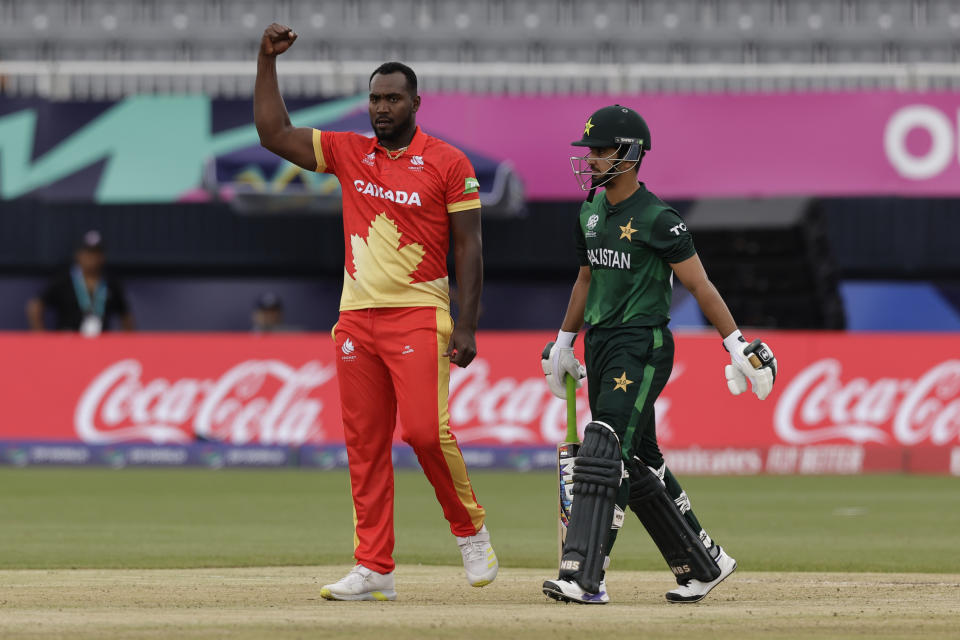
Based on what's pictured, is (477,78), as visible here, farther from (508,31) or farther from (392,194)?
(392,194)

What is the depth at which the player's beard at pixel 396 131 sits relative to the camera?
728 cm

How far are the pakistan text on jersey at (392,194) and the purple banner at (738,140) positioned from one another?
16.1 meters

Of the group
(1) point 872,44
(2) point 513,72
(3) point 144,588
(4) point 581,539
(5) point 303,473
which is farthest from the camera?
(1) point 872,44

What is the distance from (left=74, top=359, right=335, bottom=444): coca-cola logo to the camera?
18719mm

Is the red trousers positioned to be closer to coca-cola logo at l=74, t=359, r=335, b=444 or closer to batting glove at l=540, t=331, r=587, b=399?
batting glove at l=540, t=331, r=587, b=399

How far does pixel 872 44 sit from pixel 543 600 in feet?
70.1

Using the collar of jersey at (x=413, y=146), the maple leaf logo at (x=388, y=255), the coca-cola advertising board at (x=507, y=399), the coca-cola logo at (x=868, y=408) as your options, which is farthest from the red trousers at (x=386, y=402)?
the coca-cola logo at (x=868, y=408)

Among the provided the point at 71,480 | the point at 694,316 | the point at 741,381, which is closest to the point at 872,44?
the point at 694,316

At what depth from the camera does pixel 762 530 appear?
1209 centimetres

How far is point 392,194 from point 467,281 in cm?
51

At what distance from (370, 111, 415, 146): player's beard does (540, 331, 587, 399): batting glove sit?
117 centimetres

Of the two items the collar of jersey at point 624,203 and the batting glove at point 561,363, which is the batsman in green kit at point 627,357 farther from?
the batting glove at point 561,363

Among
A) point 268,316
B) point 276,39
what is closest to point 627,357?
point 276,39

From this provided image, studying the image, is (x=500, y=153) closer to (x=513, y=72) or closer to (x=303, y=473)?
(x=513, y=72)
